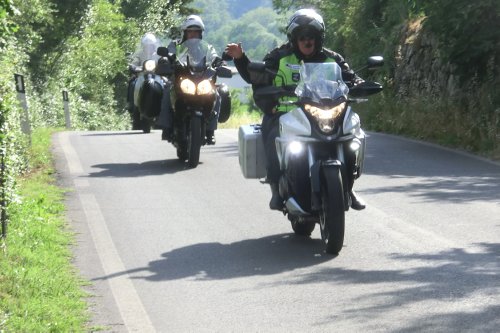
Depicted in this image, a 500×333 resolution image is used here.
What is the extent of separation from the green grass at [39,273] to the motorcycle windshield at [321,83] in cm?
241

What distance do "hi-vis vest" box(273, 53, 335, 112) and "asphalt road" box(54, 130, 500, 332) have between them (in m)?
1.21

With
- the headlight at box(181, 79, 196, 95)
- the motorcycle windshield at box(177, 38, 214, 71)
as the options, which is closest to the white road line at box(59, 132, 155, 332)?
the headlight at box(181, 79, 196, 95)

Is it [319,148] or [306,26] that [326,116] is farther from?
[306,26]

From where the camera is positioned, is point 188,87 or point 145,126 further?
point 145,126

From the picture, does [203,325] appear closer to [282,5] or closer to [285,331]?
[285,331]

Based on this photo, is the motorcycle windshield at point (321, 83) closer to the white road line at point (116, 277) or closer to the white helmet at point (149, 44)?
the white road line at point (116, 277)

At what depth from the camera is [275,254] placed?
1015cm

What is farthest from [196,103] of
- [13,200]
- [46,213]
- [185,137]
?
[13,200]

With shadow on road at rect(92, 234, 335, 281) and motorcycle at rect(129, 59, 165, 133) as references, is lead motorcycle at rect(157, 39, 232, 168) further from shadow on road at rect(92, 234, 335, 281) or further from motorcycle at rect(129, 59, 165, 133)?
shadow on road at rect(92, 234, 335, 281)

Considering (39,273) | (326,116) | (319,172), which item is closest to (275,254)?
(319,172)

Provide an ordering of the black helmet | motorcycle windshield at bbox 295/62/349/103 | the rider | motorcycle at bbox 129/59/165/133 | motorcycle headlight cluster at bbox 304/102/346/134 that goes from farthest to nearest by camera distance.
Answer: motorcycle at bbox 129/59/165/133 → the rider → the black helmet → motorcycle windshield at bbox 295/62/349/103 → motorcycle headlight cluster at bbox 304/102/346/134

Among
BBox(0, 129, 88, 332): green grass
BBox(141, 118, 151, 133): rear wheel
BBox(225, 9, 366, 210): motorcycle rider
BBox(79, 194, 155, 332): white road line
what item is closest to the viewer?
BBox(0, 129, 88, 332): green grass

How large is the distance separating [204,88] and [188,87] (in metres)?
0.22

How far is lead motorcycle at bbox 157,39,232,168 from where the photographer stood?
54.1 ft
